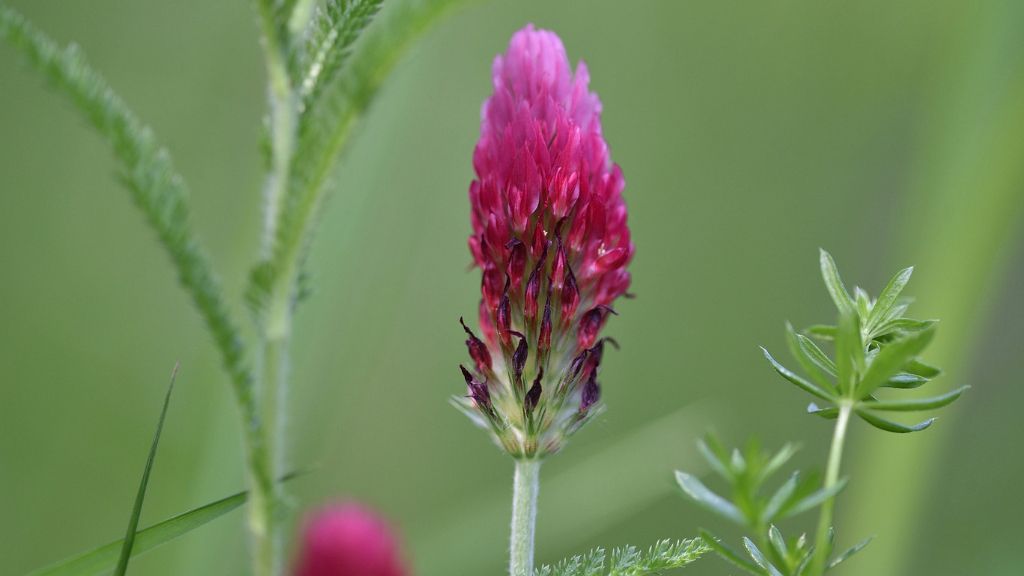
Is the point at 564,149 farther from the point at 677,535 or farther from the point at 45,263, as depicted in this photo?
the point at 45,263

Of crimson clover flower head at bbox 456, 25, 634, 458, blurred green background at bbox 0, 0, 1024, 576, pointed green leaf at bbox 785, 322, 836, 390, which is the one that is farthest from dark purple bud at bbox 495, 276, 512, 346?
blurred green background at bbox 0, 0, 1024, 576

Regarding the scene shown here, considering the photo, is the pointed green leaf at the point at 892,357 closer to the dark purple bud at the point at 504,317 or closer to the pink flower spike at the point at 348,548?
the dark purple bud at the point at 504,317

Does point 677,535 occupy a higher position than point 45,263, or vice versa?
point 45,263

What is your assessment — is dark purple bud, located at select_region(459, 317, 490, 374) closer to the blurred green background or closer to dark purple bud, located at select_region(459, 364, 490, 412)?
dark purple bud, located at select_region(459, 364, 490, 412)

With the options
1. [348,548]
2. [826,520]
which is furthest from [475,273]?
[826,520]

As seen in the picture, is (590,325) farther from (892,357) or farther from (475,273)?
(475,273)

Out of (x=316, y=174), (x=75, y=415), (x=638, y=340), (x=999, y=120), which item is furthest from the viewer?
(x=638, y=340)

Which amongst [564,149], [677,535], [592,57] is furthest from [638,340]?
[564,149]

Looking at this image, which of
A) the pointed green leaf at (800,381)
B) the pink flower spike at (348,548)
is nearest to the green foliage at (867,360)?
the pointed green leaf at (800,381)
